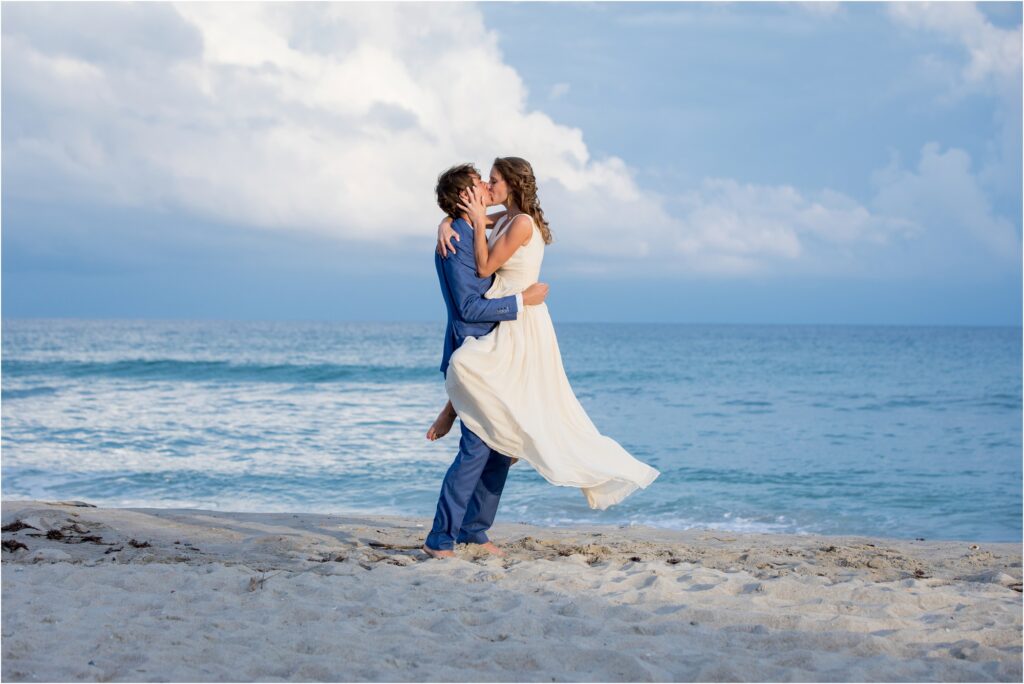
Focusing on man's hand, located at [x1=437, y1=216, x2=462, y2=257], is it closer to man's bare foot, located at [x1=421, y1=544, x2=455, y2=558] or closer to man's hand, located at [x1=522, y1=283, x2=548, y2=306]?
man's hand, located at [x1=522, y1=283, x2=548, y2=306]

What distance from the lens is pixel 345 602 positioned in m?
4.05

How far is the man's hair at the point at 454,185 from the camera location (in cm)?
496

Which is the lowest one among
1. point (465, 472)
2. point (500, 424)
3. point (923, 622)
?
point (923, 622)

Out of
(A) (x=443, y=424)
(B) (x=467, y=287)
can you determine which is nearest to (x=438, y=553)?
(A) (x=443, y=424)

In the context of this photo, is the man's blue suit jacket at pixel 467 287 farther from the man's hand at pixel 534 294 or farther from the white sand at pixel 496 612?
the white sand at pixel 496 612

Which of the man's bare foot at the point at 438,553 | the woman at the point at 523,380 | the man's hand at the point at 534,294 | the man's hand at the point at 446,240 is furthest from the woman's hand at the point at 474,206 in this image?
the man's bare foot at the point at 438,553

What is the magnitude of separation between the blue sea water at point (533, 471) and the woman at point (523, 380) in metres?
3.69

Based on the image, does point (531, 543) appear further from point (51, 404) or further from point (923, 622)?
point (51, 404)

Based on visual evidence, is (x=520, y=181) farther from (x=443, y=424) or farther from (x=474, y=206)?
(x=443, y=424)

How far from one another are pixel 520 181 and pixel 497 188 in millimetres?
148

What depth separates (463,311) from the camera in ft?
16.3

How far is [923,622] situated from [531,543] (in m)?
2.60

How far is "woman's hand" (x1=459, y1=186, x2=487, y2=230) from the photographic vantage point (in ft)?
16.1

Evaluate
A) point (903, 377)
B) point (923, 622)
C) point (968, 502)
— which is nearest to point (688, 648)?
point (923, 622)
